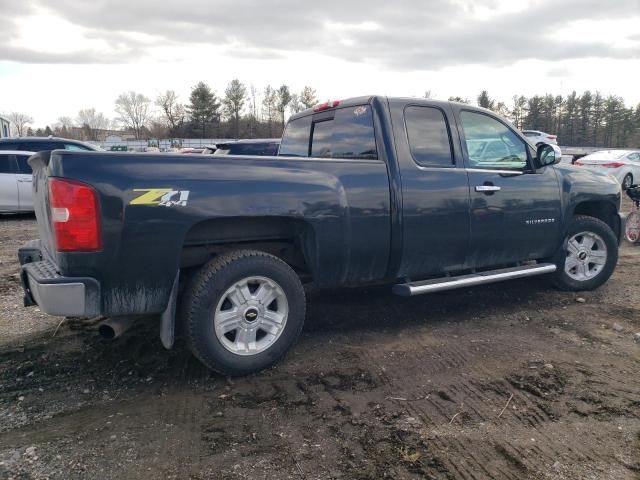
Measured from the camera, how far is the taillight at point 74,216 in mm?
3053

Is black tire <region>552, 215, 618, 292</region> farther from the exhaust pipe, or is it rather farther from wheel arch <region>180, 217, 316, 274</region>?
the exhaust pipe

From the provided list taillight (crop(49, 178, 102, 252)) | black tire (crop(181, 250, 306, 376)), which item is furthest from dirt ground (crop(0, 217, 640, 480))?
taillight (crop(49, 178, 102, 252))

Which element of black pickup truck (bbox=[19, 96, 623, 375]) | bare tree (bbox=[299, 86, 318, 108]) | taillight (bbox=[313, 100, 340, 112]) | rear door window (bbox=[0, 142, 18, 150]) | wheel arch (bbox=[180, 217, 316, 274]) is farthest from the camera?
bare tree (bbox=[299, 86, 318, 108])

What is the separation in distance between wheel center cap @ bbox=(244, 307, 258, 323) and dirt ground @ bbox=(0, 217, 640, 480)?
429 mm

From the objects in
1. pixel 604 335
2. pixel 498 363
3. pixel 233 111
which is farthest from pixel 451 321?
pixel 233 111

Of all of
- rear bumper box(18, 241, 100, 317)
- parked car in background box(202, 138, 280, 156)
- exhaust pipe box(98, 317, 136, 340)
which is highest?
parked car in background box(202, 138, 280, 156)

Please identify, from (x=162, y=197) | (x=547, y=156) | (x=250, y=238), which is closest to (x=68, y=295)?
(x=162, y=197)

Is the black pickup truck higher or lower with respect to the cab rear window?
lower

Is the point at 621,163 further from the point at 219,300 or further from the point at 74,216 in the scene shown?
the point at 74,216

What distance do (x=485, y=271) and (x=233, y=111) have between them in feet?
220

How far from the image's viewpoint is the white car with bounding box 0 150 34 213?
38.3ft

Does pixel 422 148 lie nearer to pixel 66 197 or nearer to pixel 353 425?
pixel 353 425

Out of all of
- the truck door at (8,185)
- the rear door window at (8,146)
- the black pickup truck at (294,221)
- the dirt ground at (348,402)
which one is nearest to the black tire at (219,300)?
the black pickup truck at (294,221)

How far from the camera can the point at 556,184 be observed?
5.24 metres
